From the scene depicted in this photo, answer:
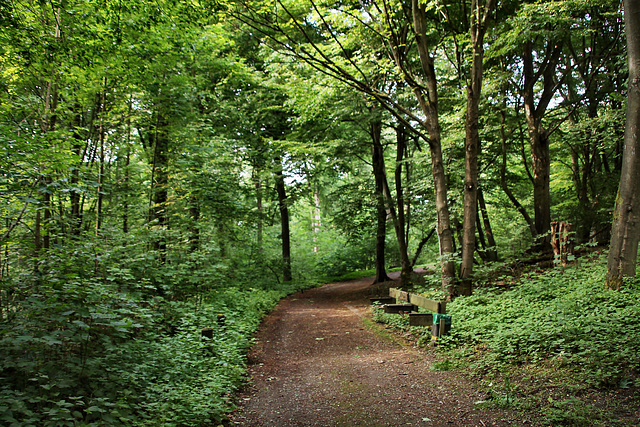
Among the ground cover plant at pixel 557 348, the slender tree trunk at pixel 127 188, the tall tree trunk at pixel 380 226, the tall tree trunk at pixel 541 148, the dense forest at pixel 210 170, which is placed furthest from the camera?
the tall tree trunk at pixel 380 226

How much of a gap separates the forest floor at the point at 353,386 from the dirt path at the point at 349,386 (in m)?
0.01

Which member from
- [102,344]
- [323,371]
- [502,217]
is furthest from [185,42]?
[502,217]

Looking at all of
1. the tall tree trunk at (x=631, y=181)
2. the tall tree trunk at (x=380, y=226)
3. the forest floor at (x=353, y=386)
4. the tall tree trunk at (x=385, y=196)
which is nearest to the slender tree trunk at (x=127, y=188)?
the forest floor at (x=353, y=386)

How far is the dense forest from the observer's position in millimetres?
3990

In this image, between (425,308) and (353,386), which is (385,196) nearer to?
(425,308)

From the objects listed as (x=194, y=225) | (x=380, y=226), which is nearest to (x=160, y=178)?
(x=194, y=225)

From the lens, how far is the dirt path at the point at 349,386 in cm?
411

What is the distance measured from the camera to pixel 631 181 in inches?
232

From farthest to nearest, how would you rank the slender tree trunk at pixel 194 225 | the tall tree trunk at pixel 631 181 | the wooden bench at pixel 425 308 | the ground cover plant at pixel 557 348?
1. the slender tree trunk at pixel 194 225
2. the wooden bench at pixel 425 308
3. the tall tree trunk at pixel 631 181
4. the ground cover plant at pixel 557 348

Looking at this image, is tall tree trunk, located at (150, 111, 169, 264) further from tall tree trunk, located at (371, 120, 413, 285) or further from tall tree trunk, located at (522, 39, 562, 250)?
tall tree trunk, located at (522, 39, 562, 250)

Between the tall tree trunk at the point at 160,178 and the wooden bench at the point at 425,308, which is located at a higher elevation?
the tall tree trunk at the point at 160,178

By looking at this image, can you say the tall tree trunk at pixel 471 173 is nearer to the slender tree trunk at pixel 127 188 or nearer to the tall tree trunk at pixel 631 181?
the tall tree trunk at pixel 631 181

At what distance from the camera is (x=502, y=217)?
64.5ft

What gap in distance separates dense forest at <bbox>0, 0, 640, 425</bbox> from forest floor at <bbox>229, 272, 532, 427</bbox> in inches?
22.8
